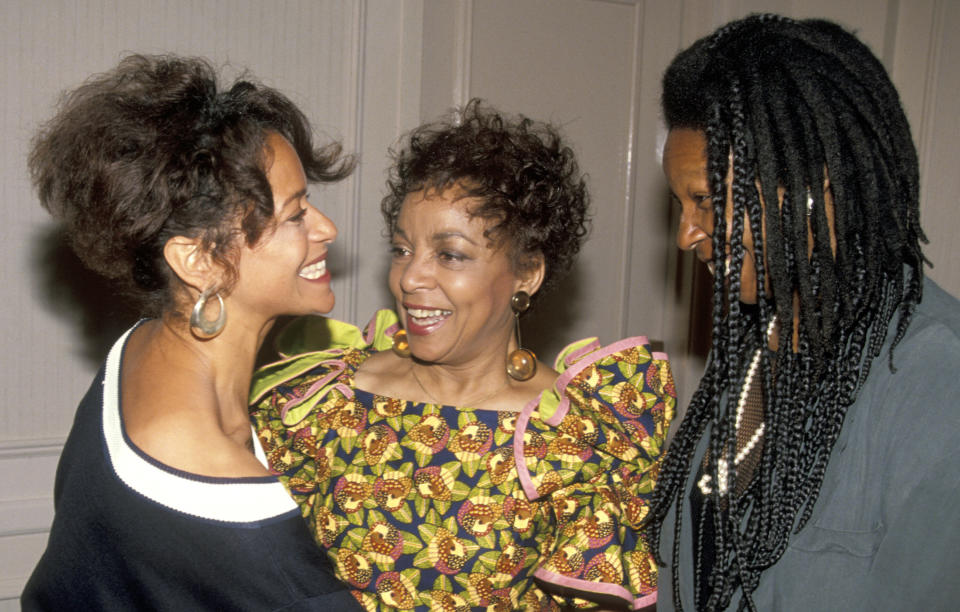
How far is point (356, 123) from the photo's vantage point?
2.62 metres

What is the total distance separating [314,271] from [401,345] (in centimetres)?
32

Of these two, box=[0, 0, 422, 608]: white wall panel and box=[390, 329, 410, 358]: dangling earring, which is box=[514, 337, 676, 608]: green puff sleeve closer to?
box=[390, 329, 410, 358]: dangling earring

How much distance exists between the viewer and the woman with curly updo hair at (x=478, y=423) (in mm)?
1495

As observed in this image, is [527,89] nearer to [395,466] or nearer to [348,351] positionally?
[348,351]

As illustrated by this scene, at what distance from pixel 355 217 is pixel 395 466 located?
4.22 ft

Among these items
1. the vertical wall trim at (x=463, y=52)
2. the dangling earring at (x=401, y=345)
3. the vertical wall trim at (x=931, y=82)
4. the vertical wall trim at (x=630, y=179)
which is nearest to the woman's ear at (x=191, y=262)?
the dangling earring at (x=401, y=345)

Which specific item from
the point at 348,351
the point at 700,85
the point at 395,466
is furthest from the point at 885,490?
the point at 348,351

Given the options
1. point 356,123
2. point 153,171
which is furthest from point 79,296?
point 153,171

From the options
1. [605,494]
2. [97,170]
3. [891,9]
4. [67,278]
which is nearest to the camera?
[97,170]

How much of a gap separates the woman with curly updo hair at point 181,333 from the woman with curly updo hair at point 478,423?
0.21 m

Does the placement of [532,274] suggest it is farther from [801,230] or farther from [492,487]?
[801,230]

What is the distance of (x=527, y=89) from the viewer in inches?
116

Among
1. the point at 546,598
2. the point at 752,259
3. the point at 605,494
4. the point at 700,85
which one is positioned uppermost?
the point at 700,85

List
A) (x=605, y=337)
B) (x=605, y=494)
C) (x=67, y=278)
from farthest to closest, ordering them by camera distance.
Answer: (x=605, y=337) < (x=67, y=278) < (x=605, y=494)
